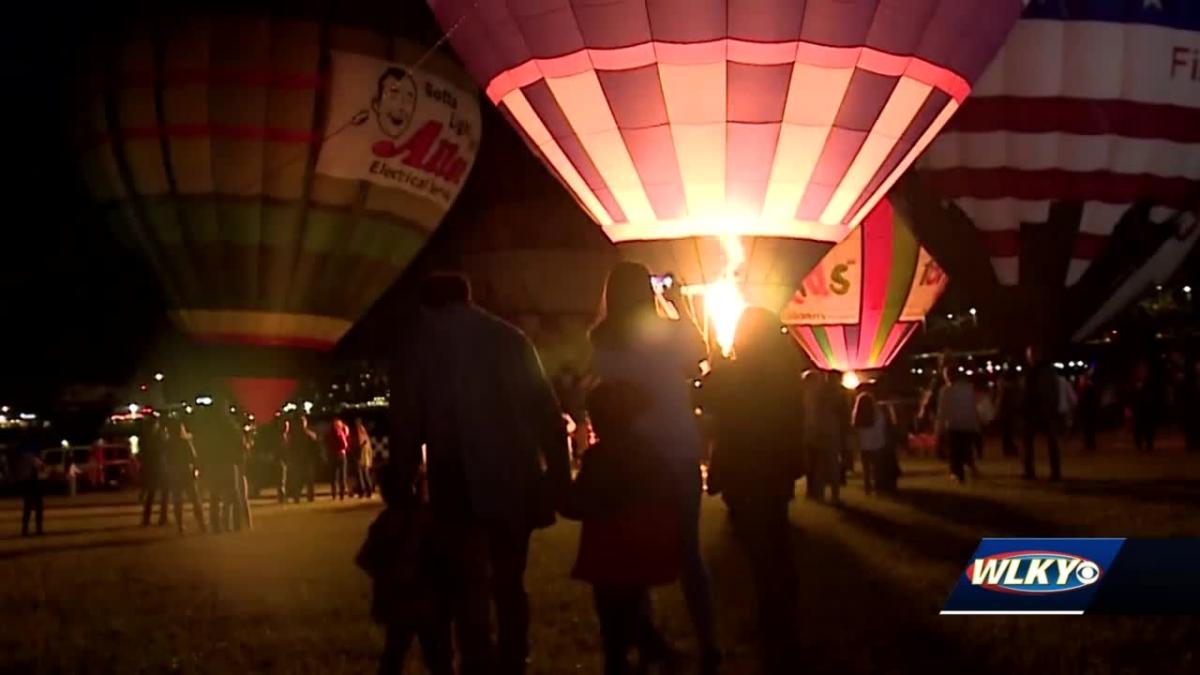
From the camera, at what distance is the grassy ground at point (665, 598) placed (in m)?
5.47

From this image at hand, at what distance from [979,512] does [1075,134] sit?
33.2 feet

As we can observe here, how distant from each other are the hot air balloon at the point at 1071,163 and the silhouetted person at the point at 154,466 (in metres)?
10.5

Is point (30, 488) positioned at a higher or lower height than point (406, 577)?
higher

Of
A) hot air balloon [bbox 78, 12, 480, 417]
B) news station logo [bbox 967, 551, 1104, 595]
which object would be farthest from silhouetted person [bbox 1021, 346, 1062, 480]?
hot air balloon [bbox 78, 12, 480, 417]

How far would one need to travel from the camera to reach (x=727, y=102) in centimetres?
1291

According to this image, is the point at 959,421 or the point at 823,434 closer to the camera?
the point at 823,434

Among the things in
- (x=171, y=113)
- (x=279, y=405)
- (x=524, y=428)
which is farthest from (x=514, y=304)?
(x=524, y=428)

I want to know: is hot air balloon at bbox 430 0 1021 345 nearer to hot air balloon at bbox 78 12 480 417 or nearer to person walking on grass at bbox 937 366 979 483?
person walking on grass at bbox 937 366 979 483

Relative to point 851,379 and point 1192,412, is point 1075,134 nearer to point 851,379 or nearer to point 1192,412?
point 1192,412

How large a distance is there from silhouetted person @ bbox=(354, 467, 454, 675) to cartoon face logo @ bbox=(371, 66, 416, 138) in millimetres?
17118

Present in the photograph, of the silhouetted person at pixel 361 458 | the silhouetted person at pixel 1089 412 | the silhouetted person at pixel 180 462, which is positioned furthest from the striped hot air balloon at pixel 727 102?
the silhouetted person at pixel 1089 412

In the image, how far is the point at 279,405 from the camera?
864 inches

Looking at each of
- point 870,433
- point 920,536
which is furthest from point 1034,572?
point 870,433

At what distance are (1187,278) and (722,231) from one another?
70.8 feet
